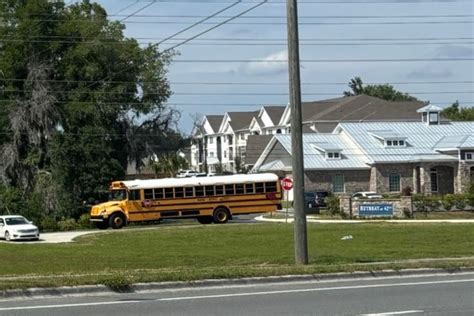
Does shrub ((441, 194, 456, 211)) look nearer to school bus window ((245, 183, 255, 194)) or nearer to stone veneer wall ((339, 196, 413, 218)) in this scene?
stone veneer wall ((339, 196, 413, 218))

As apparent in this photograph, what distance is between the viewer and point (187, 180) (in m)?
52.2

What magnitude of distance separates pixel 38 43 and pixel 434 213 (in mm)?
33418

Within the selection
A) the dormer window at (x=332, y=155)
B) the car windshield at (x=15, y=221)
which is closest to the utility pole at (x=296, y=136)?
the car windshield at (x=15, y=221)

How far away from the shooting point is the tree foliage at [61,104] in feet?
213

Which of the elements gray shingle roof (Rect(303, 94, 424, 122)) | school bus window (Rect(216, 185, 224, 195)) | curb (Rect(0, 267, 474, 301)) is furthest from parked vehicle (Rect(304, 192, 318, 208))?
curb (Rect(0, 267, 474, 301))

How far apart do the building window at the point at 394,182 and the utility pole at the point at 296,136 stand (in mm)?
55501

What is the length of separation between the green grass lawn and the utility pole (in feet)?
1.95

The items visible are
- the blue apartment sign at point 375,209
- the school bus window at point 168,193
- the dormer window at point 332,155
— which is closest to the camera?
the school bus window at point 168,193

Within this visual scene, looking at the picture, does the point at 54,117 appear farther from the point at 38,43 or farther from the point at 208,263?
the point at 208,263

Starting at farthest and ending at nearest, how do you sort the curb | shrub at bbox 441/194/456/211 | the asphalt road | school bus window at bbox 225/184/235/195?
shrub at bbox 441/194/456/211 < school bus window at bbox 225/184/235/195 < the curb < the asphalt road

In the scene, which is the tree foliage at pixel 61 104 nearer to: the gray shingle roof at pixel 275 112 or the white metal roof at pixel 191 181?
the white metal roof at pixel 191 181

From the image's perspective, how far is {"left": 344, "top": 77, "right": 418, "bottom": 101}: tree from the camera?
165 m

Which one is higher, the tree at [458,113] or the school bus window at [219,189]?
the tree at [458,113]

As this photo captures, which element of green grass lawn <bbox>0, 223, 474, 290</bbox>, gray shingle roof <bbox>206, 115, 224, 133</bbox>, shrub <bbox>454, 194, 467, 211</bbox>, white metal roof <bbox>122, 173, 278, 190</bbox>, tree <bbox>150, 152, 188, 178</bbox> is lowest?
green grass lawn <bbox>0, 223, 474, 290</bbox>
